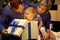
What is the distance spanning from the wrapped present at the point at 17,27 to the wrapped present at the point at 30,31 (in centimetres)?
3

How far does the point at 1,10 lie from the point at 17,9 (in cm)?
9

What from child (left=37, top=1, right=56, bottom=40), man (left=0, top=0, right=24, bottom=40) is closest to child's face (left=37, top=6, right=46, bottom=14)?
child (left=37, top=1, right=56, bottom=40)

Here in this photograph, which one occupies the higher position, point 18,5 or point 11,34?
point 18,5

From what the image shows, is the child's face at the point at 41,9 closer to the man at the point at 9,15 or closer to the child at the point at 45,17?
the child at the point at 45,17

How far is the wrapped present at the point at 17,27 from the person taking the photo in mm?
893

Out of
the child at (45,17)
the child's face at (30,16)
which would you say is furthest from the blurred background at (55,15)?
the child's face at (30,16)

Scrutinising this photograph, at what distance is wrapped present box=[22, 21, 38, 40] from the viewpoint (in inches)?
35.9

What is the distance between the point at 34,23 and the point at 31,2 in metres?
0.13

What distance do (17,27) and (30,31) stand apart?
8cm

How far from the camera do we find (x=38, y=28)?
0.94m

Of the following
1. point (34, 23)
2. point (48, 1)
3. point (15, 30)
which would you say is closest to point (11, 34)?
point (15, 30)

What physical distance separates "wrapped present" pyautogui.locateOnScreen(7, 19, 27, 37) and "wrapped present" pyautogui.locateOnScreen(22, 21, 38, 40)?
1.0 inches

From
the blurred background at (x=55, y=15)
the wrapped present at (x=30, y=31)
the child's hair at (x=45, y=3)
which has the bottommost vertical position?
the wrapped present at (x=30, y=31)

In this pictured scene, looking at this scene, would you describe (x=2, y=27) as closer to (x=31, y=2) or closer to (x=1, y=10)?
(x=1, y=10)
